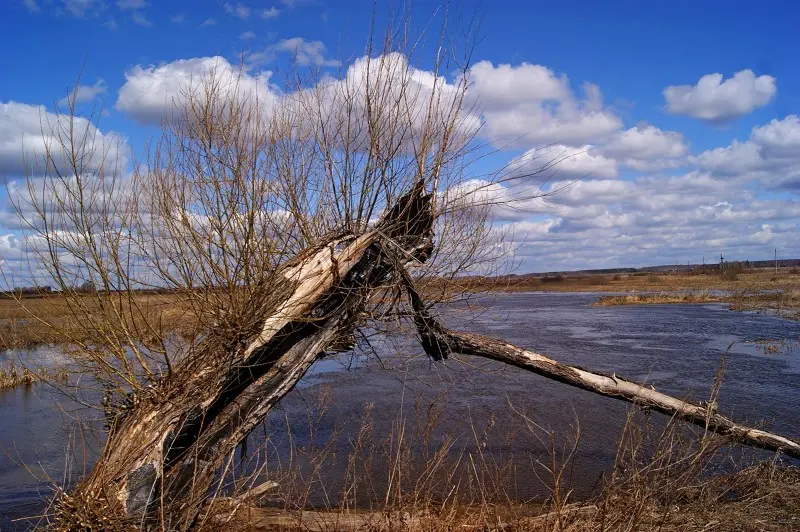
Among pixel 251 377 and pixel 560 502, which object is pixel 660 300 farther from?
pixel 251 377

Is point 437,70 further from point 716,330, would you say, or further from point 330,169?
point 716,330

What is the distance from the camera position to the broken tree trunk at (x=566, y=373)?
6.37 meters

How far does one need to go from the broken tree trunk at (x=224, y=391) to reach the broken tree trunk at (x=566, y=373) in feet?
2.41

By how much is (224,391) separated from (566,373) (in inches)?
141

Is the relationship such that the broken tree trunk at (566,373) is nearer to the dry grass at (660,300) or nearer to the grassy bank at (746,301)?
the grassy bank at (746,301)

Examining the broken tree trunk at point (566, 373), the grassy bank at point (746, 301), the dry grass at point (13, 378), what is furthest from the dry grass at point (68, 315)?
the grassy bank at point (746, 301)

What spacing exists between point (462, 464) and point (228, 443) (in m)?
4.14

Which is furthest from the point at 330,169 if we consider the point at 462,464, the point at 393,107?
the point at 462,464

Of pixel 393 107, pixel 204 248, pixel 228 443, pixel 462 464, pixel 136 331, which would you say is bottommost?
pixel 462 464

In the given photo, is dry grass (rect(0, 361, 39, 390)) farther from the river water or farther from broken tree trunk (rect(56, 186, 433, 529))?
broken tree trunk (rect(56, 186, 433, 529))

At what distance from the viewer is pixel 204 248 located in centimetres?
558

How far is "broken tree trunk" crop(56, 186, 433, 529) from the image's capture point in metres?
4.25

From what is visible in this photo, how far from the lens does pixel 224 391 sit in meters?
5.03

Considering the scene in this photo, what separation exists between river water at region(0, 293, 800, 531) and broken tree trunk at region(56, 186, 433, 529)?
1.70ft
